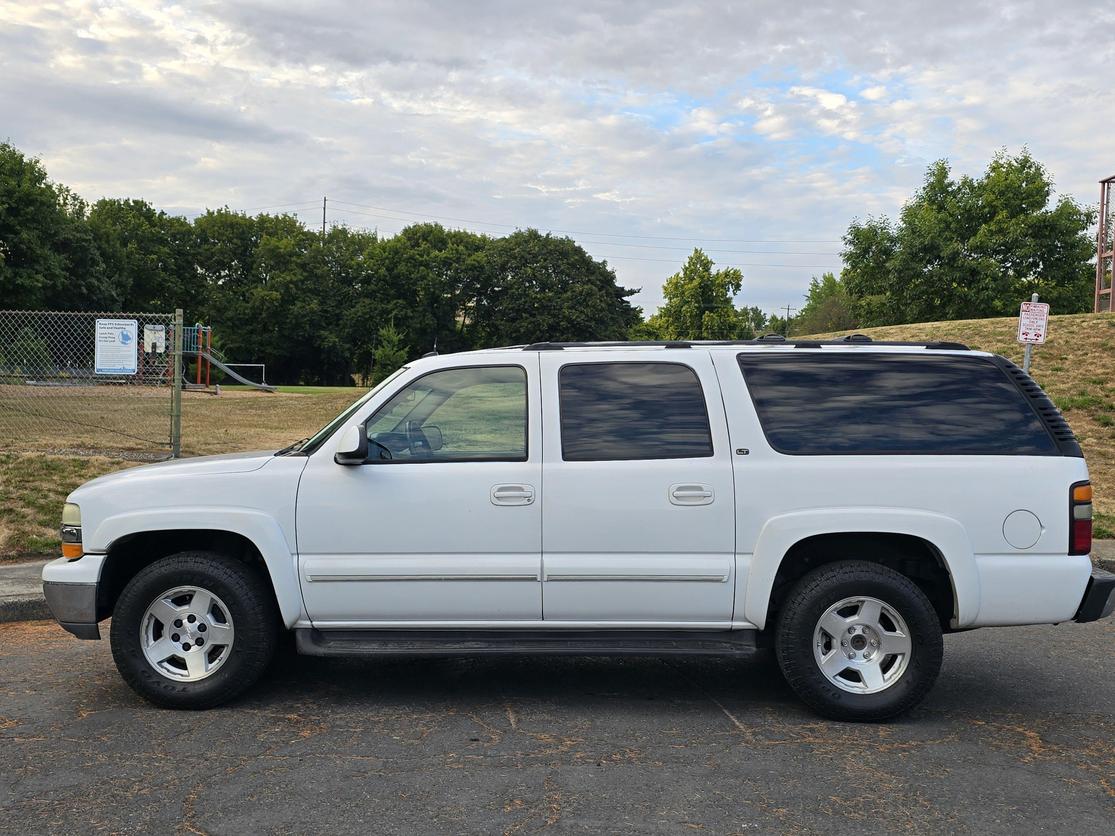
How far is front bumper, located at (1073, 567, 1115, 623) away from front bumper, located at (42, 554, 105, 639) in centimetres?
495

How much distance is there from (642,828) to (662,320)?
2964 inches

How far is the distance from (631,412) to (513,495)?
753 millimetres

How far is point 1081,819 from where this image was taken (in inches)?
154

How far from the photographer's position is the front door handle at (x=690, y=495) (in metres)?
5.09

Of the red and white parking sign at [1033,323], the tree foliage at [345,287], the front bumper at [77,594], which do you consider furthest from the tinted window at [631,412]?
the tree foliage at [345,287]

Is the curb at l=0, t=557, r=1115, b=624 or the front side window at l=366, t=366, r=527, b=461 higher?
the front side window at l=366, t=366, r=527, b=461

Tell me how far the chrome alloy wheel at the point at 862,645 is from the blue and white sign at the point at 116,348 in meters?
9.29

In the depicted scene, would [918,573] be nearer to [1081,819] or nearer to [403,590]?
[1081,819]

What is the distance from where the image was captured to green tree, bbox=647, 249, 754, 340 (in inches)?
2953

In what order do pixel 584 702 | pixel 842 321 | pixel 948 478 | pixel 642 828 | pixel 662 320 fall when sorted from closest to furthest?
pixel 642 828 → pixel 948 478 → pixel 584 702 → pixel 662 320 → pixel 842 321

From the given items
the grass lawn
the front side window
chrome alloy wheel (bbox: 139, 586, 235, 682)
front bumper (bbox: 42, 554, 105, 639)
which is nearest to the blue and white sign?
the grass lawn

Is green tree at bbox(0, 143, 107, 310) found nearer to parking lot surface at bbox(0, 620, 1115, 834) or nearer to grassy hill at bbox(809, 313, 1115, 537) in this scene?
grassy hill at bbox(809, 313, 1115, 537)

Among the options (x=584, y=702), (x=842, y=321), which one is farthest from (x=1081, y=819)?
(x=842, y=321)

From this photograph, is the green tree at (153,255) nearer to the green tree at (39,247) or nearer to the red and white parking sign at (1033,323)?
the green tree at (39,247)
